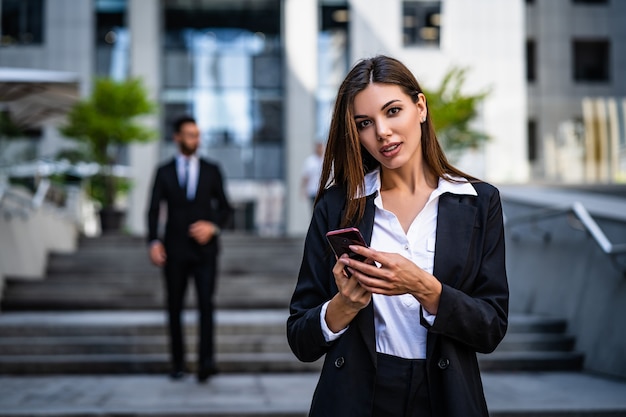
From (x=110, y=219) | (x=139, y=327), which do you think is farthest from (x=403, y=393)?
(x=110, y=219)

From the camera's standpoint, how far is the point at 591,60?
2077cm

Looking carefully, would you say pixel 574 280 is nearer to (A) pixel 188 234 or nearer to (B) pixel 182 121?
(A) pixel 188 234

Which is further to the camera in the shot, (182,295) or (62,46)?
(62,46)

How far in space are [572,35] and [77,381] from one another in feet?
59.9

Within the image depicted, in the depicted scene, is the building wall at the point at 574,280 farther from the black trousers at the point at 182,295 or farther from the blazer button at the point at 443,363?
the blazer button at the point at 443,363

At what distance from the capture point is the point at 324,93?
27.5m

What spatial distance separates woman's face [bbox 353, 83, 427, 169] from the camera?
2.35 m

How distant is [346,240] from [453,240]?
324 millimetres

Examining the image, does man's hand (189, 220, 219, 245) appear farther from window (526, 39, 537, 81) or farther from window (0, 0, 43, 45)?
window (0, 0, 43, 45)

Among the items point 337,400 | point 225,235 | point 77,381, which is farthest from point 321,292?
A: point 225,235

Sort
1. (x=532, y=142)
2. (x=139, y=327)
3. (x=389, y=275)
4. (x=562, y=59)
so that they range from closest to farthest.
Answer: (x=389, y=275)
(x=139, y=327)
(x=532, y=142)
(x=562, y=59)

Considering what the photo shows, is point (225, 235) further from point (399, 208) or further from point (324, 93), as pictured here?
point (399, 208)

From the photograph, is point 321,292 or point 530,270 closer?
point 321,292

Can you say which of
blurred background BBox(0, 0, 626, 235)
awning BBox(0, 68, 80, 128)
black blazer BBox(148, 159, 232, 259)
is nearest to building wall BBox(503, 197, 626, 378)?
black blazer BBox(148, 159, 232, 259)
